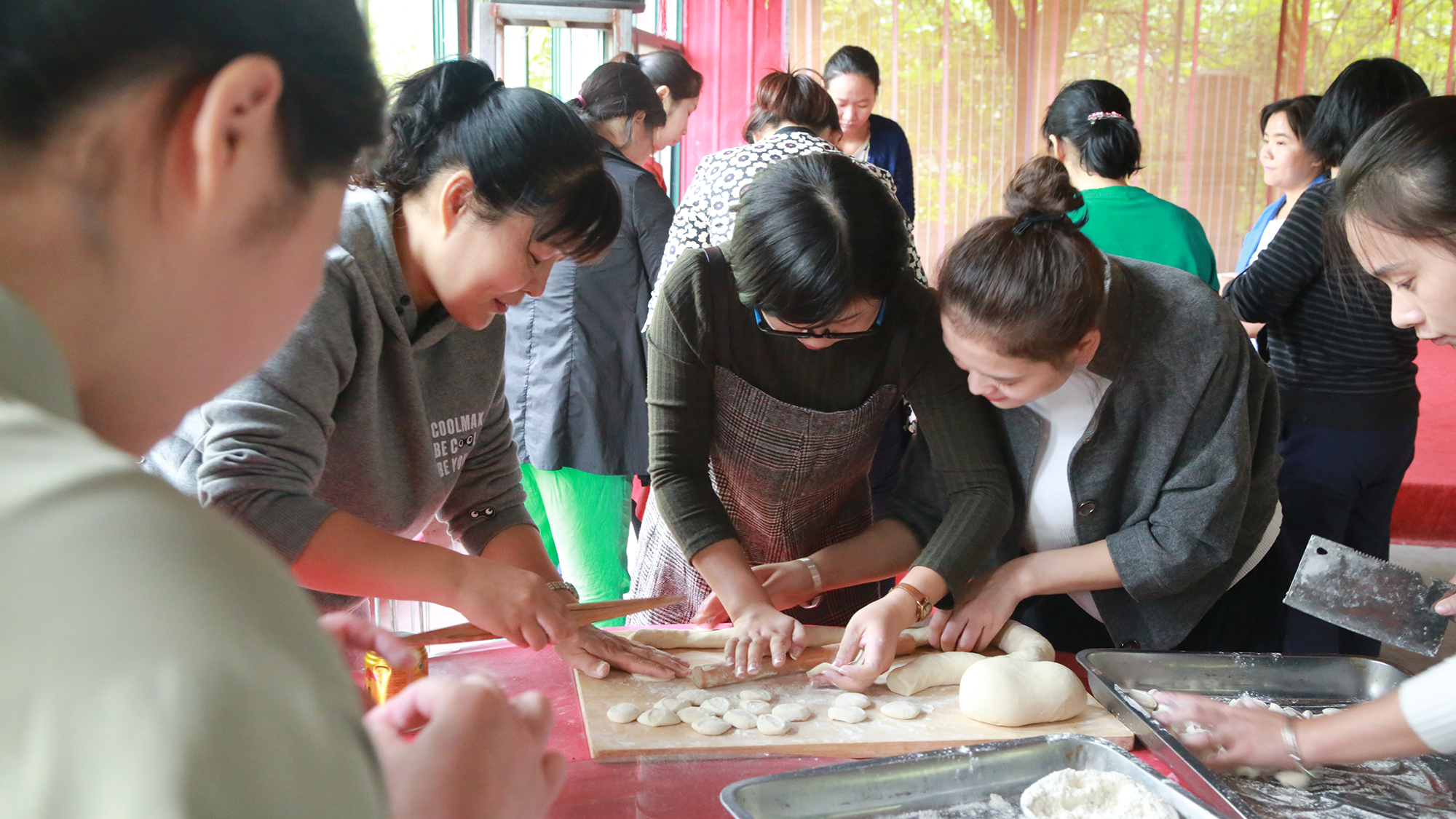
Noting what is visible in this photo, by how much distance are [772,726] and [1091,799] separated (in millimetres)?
402

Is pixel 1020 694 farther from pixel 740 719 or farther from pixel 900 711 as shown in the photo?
pixel 740 719

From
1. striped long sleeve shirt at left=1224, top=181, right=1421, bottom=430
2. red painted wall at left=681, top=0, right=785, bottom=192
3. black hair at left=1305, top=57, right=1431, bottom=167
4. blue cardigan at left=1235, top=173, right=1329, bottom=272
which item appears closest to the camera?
striped long sleeve shirt at left=1224, top=181, right=1421, bottom=430

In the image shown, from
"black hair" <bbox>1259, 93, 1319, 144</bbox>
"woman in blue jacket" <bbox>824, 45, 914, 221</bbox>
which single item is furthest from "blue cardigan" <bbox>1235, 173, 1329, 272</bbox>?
"woman in blue jacket" <bbox>824, 45, 914, 221</bbox>

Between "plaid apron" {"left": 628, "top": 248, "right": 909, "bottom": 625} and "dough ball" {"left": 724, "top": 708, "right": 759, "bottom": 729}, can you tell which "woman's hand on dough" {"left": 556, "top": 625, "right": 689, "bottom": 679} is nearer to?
"dough ball" {"left": 724, "top": 708, "right": 759, "bottom": 729}

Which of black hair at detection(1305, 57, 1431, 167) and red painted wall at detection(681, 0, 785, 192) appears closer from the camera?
black hair at detection(1305, 57, 1431, 167)

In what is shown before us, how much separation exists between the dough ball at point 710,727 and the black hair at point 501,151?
2.16 feet

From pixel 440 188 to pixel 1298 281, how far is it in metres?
1.96

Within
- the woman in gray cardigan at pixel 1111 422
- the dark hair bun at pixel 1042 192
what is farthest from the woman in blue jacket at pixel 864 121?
the woman in gray cardigan at pixel 1111 422

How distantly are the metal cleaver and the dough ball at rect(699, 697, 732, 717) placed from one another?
2.83ft

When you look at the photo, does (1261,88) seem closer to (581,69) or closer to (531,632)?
(581,69)

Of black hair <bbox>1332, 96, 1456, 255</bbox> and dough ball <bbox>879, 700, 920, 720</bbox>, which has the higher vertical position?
black hair <bbox>1332, 96, 1456, 255</bbox>

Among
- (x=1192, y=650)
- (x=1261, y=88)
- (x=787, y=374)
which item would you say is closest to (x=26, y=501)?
(x=787, y=374)

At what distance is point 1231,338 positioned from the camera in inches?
63.5

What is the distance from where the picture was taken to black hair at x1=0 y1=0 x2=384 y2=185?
0.33 m
